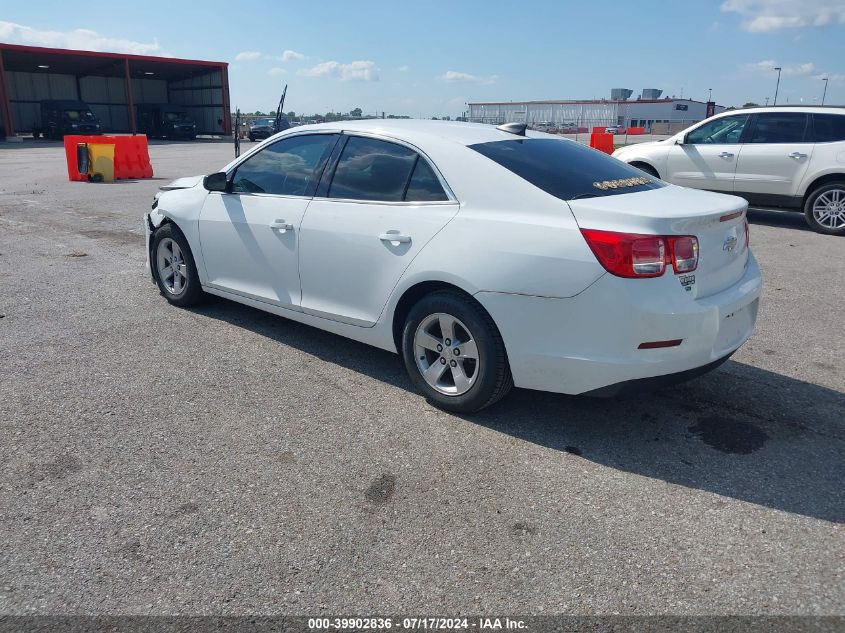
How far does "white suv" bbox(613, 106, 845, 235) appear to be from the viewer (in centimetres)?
982

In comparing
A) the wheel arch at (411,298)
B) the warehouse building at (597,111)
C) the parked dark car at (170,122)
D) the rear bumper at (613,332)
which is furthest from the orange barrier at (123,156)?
the warehouse building at (597,111)

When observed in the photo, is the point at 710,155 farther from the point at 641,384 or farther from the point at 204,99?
the point at 204,99

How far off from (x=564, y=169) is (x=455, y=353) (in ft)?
4.12

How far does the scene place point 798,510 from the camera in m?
3.03

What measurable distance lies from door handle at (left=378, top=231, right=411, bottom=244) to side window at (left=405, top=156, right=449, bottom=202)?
24 centimetres

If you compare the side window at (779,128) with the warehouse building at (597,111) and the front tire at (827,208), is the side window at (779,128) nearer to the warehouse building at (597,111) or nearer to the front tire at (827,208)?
the front tire at (827,208)

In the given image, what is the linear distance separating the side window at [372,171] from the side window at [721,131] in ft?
27.5

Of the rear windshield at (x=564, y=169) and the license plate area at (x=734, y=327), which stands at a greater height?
the rear windshield at (x=564, y=169)

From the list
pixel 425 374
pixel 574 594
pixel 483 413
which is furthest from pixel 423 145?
pixel 574 594

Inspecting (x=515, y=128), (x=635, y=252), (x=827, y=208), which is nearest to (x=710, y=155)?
(x=827, y=208)

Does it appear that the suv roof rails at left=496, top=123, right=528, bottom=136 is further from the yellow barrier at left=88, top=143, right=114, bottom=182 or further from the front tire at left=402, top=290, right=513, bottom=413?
the yellow barrier at left=88, top=143, right=114, bottom=182

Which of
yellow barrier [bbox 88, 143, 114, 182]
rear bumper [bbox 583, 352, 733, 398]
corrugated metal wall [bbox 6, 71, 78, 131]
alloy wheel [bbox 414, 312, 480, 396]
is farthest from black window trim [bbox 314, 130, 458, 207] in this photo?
corrugated metal wall [bbox 6, 71, 78, 131]

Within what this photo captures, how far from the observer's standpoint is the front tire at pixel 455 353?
144 inches

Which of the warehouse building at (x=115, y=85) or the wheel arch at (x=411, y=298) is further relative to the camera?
the warehouse building at (x=115, y=85)
